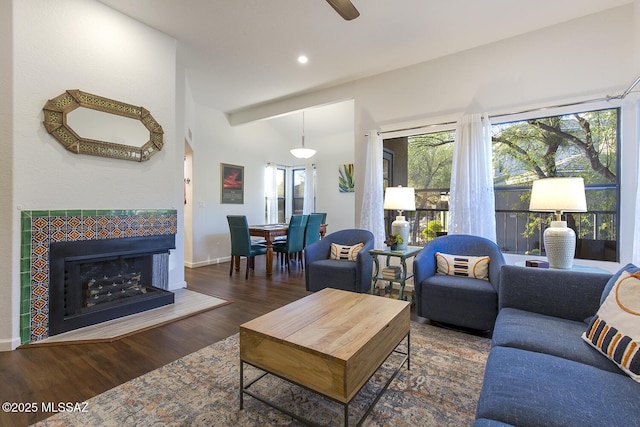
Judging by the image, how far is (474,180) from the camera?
3293 millimetres

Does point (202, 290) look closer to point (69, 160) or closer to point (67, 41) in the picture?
point (69, 160)

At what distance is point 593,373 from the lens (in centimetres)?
124

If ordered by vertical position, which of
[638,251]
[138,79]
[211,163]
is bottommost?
[638,251]

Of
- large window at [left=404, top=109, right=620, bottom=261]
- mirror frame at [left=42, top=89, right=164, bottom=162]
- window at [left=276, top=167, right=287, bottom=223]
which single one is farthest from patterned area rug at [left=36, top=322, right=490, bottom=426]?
window at [left=276, top=167, right=287, bottom=223]

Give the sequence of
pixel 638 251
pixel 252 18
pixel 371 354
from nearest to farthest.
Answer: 1. pixel 371 354
2. pixel 638 251
3. pixel 252 18

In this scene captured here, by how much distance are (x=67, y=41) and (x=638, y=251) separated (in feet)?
16.8

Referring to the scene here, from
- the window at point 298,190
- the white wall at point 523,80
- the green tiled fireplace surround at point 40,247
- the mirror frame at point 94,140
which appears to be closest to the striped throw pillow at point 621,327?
the white wall at point 523,80

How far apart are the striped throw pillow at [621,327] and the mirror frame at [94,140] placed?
3.86 metres

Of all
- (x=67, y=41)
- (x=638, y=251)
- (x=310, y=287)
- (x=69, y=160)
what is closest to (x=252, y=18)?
(x=67, y=41)

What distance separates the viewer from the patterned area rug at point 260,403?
5.06 ft

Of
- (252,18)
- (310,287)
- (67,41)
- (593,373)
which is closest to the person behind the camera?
(593,373)

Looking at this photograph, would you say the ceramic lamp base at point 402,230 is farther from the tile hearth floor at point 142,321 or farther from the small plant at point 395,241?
the tile hearth floor at point 142,321

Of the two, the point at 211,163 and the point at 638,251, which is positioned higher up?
the point at 211,163

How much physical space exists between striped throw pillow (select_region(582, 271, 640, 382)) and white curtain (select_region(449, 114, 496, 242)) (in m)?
1.69
